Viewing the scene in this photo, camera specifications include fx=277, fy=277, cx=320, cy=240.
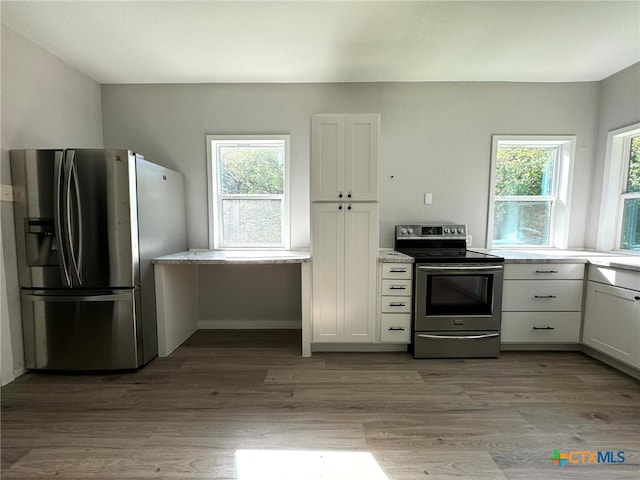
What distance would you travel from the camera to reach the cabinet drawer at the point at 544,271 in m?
2.45

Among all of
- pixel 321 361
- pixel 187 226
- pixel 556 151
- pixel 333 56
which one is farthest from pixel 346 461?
pixel 556 151

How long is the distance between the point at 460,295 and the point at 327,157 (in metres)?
1.68

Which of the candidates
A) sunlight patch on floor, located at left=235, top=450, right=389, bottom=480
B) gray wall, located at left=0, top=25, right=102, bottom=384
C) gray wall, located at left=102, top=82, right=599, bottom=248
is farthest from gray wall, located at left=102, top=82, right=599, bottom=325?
sunlight patch on floor, located at left=235, top=450, right=389, bottom=480

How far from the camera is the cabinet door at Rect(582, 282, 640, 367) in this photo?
208 cm

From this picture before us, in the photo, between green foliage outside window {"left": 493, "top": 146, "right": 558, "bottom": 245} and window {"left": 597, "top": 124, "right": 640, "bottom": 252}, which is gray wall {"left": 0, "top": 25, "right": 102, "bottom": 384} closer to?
green foliage outside window {"left": 493, "top": 146, "right": 558, "bottom": 245}

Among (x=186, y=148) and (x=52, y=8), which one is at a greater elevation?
(x=52, y=8)

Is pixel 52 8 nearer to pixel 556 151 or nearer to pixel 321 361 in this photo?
pixel 321 361

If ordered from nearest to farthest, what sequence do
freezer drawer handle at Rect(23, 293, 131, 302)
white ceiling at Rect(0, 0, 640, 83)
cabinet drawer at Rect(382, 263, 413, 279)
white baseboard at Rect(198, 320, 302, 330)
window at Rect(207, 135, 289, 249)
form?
white ceiling at Rect(0, 0, 640, 83)
freezer drawer handle at Rect(23, 293, 131, 302)
cabinet drawer at Rect(382, 263, 413, 279)
window at Rect(207, 135, 289, 249)
white baseboard at Rect(198, 320, 302, 330)

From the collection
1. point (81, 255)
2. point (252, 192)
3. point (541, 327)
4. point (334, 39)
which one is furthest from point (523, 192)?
point (81, 255)

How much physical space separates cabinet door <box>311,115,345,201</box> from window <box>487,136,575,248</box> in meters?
1.80

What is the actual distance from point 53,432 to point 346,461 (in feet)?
5.53

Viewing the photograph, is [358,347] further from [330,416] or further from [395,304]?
[330,416]

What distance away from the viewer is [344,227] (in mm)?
2416

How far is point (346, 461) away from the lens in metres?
1.40
